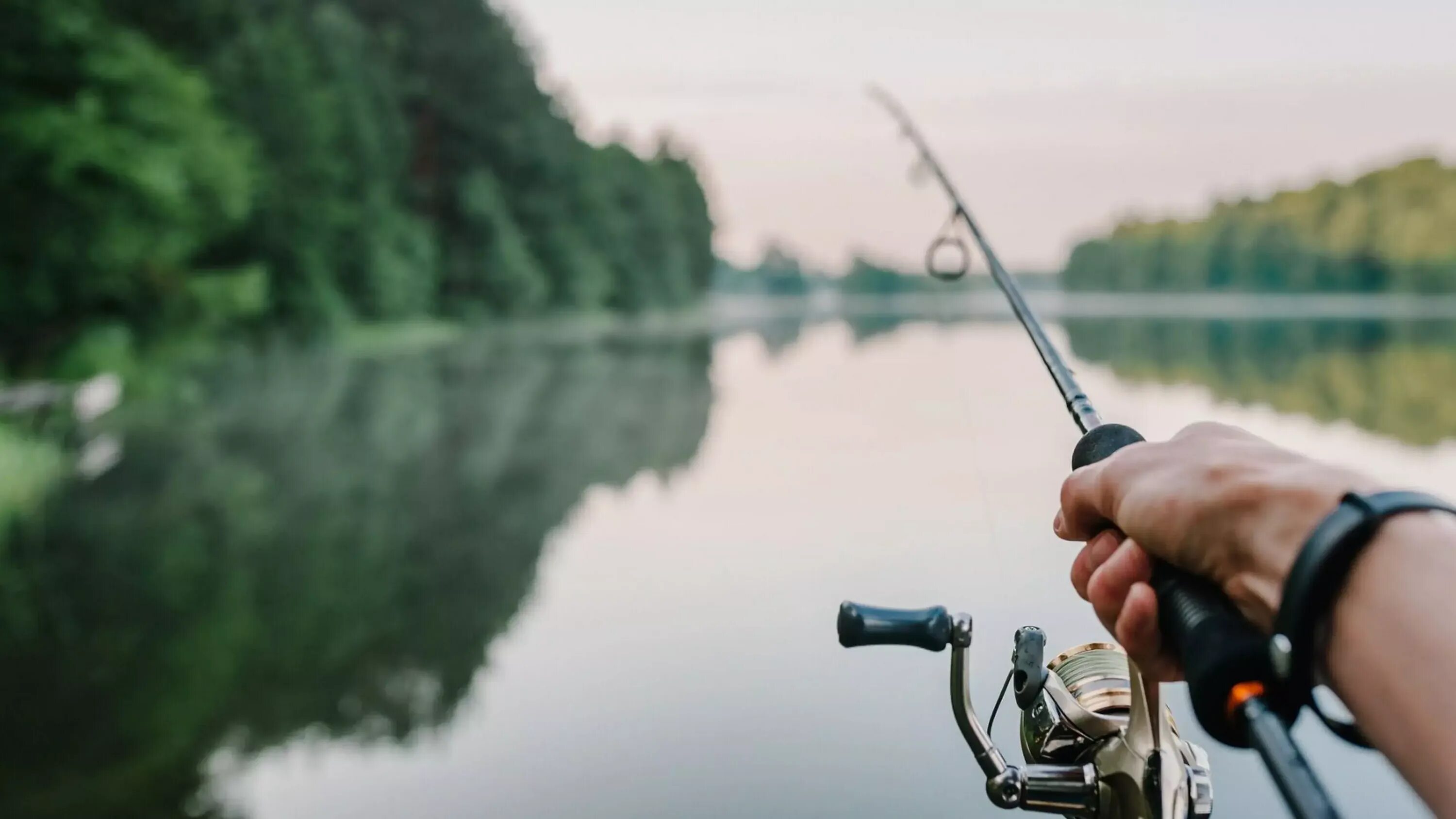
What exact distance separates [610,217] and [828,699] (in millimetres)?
67888

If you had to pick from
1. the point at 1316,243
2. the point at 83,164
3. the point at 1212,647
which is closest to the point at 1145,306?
the point at 1316,243

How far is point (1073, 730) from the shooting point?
196 cm

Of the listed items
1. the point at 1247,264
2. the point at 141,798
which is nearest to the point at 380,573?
the point at 141,798

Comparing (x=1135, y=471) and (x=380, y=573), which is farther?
(x=380, y=573)

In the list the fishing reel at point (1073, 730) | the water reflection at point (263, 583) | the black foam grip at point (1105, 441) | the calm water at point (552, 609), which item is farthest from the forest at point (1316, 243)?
the black foam grip at point (1105, 441)

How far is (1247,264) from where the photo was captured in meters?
123

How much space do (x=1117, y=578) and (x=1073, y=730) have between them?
2.62ft

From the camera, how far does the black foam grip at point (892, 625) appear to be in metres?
1.63

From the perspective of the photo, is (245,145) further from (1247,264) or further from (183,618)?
(1247,264)

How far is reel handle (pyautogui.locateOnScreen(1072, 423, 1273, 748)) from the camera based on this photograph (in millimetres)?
1058

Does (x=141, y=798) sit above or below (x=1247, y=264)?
below

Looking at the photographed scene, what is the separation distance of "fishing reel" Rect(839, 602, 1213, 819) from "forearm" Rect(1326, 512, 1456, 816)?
724mm

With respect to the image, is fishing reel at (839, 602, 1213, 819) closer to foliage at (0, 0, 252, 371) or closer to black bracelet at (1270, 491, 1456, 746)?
black bracelet at (1270, 491, 1456, 746)

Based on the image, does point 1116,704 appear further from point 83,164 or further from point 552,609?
point 83,164
